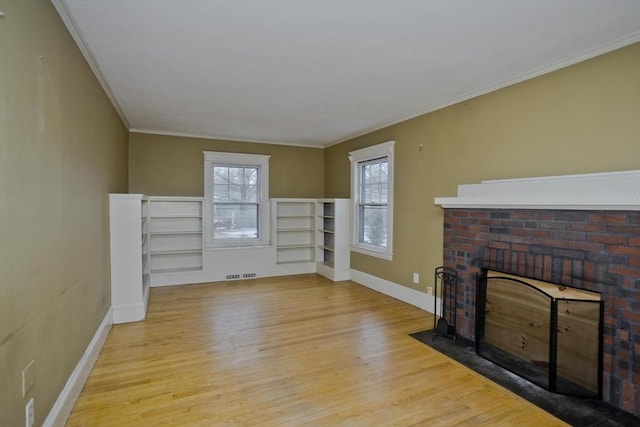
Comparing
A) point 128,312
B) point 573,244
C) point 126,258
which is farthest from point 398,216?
point 128,312

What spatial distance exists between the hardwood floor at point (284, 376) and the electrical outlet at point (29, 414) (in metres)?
0.49

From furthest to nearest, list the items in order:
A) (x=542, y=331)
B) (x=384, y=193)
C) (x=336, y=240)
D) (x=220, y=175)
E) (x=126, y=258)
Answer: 1. (x=220, y=175)
2. (x=336, y=240)
3. (x=384, y=193)
4. (x=126, y=258)
5. (x=542, y=331)

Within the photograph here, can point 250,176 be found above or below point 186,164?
below

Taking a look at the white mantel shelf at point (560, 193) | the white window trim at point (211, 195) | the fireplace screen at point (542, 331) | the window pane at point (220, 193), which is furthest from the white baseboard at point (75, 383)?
the white mantel shelf at point (560, 193)

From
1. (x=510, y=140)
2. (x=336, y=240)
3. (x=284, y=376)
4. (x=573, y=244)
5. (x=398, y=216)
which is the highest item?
(x=510, y=140)

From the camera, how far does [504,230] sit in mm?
3070

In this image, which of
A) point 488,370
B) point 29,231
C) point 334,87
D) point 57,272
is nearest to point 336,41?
point 334,87

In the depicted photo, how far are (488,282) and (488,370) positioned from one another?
76 centimetres

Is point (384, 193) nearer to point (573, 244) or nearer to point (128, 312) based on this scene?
point (573, 244)

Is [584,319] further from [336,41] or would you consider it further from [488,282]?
[336,41]

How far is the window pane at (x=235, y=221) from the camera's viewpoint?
610cm

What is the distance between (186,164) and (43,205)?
13.6 ft

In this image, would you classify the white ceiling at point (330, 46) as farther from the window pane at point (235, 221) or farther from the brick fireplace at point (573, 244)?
the window pane at point (235, 221)

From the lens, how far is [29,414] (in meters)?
1.64
